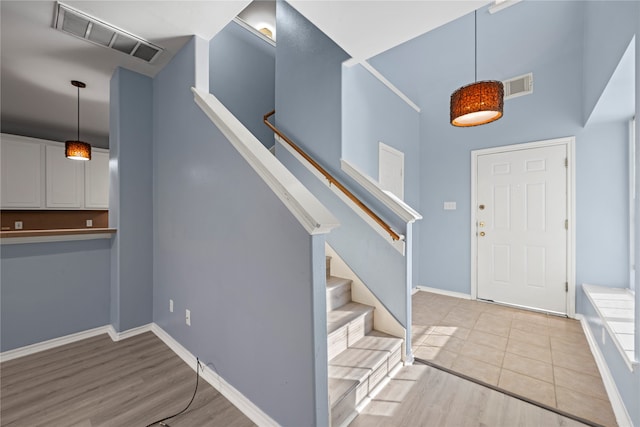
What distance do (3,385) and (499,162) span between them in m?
5.34

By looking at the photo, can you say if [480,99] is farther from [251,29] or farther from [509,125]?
[251,29]

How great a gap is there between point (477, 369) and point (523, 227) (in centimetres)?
220

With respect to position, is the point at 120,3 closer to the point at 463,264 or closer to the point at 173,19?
the point at 173,19

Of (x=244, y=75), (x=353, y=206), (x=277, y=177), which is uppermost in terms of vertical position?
(x=244, y=75)

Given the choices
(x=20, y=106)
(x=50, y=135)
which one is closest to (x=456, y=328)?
(x=20, y=106)

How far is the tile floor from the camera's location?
1875 millimetres

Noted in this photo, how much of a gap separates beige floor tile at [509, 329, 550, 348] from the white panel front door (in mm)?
1967

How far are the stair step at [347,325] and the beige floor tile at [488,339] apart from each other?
1132 millimetres

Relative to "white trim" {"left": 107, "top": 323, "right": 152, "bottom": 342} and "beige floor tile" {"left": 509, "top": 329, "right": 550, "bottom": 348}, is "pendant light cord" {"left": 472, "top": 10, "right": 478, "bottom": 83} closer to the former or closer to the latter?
"beige floor tile" {"left": 509, "top": 329, "right": 550, "bottom": 348}

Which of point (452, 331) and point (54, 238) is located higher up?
point (54, 238)

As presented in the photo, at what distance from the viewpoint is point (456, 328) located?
2918 millimetres

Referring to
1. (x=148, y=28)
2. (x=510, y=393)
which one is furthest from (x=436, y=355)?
(x=148, y=28)

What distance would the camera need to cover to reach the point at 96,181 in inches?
190

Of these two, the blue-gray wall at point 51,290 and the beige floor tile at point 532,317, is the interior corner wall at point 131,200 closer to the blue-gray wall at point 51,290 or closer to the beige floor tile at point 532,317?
the blue-gray wall at point 51,290
